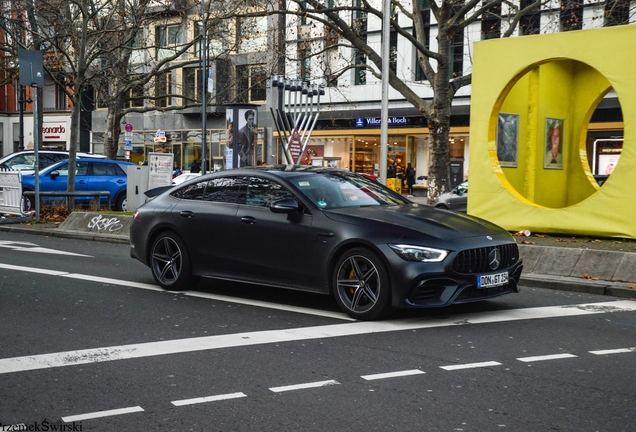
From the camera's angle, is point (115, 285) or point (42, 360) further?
point (115, 285)

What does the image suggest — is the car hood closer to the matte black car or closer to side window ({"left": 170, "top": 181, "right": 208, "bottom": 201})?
the matte black car

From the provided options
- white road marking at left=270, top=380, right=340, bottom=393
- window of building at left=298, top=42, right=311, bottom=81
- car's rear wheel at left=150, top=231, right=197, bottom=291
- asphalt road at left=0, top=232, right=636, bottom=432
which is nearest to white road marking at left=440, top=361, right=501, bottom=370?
asphalt road at left=0, top=232, right=636, bottom=432

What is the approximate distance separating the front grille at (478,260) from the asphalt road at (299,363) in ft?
1.68

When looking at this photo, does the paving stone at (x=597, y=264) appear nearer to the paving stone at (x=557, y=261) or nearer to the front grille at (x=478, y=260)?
the paving stone at (x=557, y=261)

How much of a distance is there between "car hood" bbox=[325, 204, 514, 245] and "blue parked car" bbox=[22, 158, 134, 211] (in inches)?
659

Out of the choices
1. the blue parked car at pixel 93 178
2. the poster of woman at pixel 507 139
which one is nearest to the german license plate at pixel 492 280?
the poster of woman at pixel 507 139

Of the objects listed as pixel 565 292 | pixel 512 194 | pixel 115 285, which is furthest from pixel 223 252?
pixel 512 194

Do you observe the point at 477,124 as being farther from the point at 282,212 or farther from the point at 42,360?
the point at 42,360

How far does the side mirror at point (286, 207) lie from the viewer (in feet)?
29.1

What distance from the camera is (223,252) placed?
9.59 metres

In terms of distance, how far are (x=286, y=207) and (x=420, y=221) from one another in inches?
56.3

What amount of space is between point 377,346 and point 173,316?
2.39 metres

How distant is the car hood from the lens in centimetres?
812

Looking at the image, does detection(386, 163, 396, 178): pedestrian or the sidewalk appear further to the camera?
detection(386, 163, 396, 178): pedestrian
